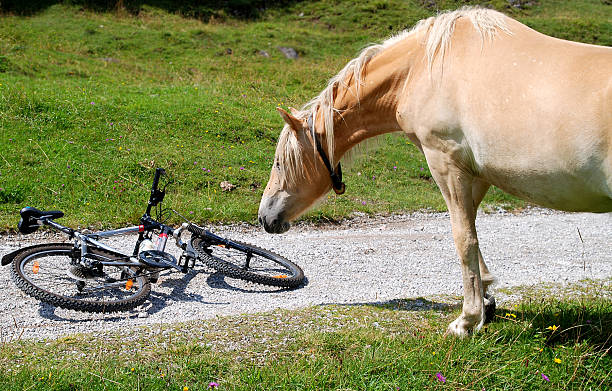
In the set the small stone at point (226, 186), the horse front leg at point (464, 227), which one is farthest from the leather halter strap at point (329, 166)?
the small stone at point (226, 186)

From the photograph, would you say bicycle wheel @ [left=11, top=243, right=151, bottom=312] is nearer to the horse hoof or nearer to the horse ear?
the horse ear

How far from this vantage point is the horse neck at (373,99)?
4898 mm

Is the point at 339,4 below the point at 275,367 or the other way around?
the other way around

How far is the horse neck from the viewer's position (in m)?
4.90

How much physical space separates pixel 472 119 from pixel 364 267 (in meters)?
4.23

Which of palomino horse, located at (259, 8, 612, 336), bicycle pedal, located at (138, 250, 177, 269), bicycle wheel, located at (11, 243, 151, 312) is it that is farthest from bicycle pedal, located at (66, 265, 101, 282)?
palomino horse, located at (259, 8, 612, 336)

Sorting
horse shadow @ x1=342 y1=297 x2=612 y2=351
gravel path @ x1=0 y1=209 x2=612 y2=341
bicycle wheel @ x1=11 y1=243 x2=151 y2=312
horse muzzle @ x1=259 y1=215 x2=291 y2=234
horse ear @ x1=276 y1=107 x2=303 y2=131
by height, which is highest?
horse ear @ x1=276 y1=107 x2=303 y2=131

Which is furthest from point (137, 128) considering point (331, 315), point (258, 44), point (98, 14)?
point (98, 14)

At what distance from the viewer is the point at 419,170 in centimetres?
1363

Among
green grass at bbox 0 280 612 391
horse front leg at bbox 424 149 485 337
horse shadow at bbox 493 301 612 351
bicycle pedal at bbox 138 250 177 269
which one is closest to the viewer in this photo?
green grass at bbox 0 280 612 391

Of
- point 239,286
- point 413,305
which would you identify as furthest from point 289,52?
point 413,305

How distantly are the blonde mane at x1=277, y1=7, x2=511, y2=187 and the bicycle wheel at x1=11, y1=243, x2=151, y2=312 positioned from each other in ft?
7.83

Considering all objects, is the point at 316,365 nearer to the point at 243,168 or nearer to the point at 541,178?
the point at 541,178

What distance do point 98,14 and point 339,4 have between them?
49.9ft
